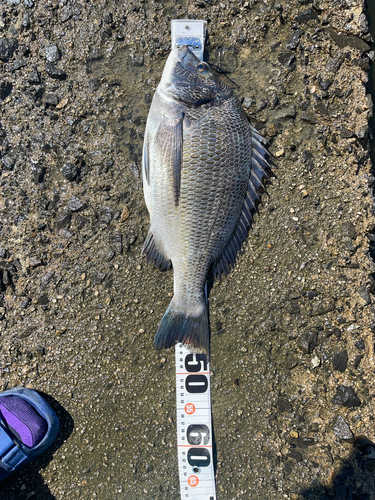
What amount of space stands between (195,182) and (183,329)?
0.99m

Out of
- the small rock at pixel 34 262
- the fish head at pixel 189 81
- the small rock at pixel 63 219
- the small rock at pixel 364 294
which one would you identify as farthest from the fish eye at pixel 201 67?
the small rock at pixel 364 294

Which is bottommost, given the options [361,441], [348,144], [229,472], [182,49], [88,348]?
[229,472]

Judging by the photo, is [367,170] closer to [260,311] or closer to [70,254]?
[260,311]

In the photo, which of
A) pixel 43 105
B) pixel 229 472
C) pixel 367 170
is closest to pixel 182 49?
pixel 43 105

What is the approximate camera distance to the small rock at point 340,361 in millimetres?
2146

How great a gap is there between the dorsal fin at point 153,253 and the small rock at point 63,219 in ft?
1.93

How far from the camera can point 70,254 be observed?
2.19 metres

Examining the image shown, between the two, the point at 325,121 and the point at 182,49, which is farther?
the point at 325,121

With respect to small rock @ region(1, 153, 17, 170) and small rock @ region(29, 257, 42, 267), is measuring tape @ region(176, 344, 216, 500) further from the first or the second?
small rock @ region(1, 153, 17, 170)

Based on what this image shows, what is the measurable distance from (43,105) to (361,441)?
3.23 m

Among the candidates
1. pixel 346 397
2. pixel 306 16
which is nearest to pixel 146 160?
pixel 306 16

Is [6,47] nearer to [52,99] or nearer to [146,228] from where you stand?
[52,99]

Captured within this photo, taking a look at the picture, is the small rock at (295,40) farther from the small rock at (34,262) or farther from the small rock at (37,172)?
the small rock at (34,262)

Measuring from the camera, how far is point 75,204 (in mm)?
2197
